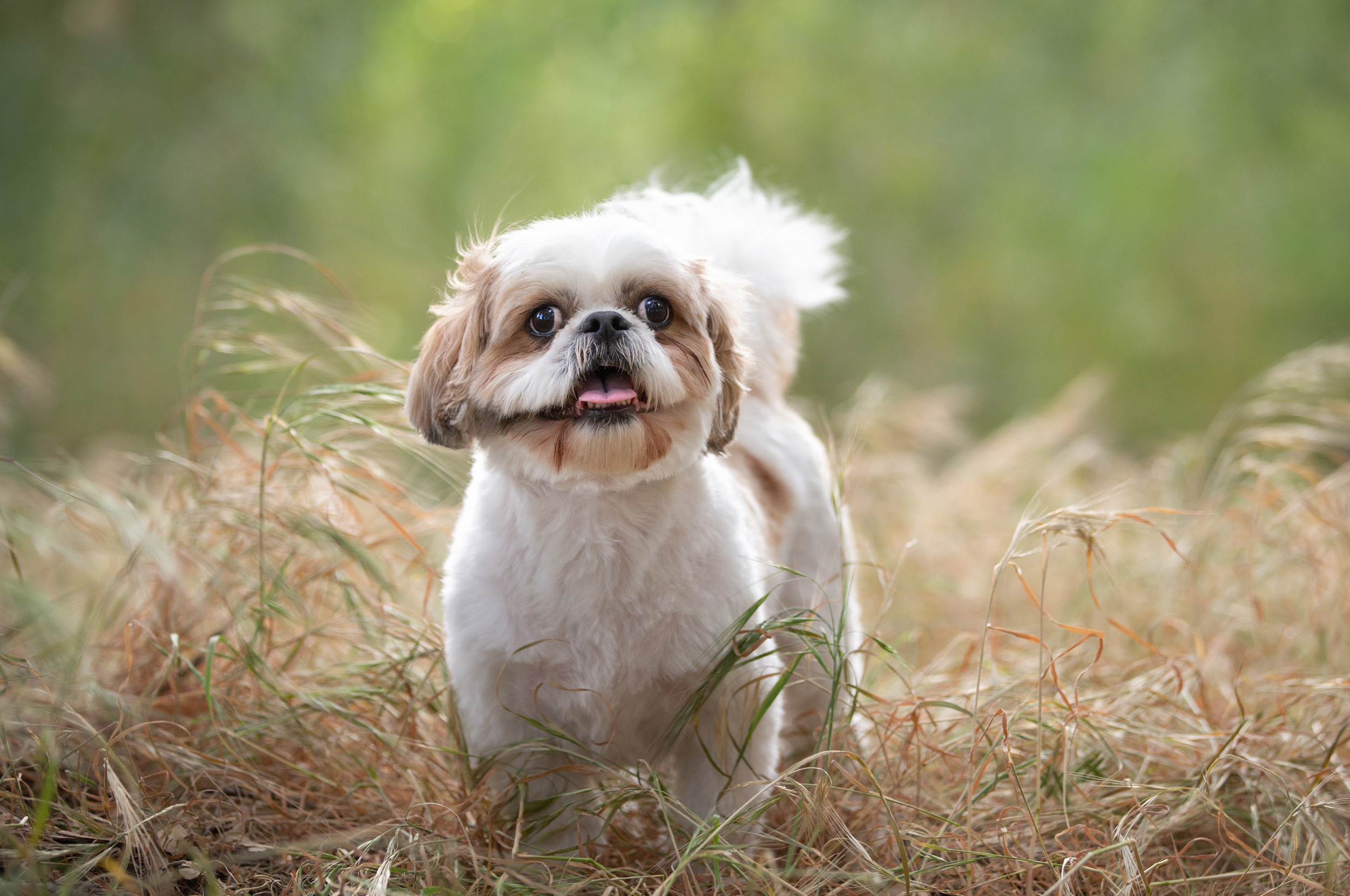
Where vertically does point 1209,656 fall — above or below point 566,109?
below

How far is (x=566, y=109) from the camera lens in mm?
8906

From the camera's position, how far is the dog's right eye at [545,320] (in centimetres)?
209

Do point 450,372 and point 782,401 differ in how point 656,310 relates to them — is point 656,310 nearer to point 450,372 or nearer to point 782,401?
point 450,372

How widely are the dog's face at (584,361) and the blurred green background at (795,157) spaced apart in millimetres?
5849

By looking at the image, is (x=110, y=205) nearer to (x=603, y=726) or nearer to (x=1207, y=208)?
(x=603, y=726)

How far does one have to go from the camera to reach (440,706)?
2572 mm

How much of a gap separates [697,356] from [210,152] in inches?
296

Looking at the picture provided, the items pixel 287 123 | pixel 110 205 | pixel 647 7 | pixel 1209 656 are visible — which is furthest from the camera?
pixel 647 7

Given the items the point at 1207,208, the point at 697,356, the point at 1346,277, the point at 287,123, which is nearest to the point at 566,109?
the point at 287,123

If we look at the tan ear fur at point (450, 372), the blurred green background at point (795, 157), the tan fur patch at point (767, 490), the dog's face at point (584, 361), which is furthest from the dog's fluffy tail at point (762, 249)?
the blurred green background at point (795, 157)

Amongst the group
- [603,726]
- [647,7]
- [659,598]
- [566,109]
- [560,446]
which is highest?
[647,7]

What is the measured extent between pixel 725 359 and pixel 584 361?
0.44m

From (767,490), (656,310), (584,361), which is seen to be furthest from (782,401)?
(584,361)

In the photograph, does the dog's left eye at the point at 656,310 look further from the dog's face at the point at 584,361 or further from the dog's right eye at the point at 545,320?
the dog's right eye at the point at 545,320
